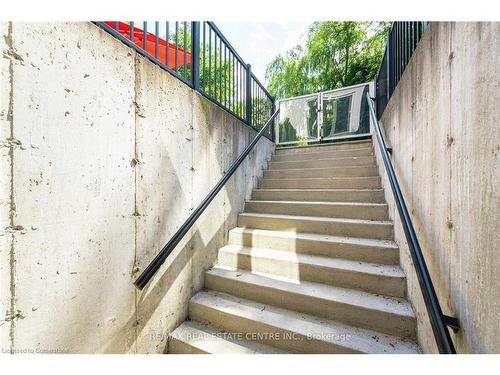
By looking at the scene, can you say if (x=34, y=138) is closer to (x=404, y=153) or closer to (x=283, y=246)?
(x=283, y=246)

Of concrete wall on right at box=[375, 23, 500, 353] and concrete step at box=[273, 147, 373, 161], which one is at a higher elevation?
concrete step at box=[273, 147, 373, 161]

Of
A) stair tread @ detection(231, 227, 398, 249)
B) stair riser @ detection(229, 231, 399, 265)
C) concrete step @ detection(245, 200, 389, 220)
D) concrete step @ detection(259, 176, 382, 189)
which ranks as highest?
concrete step @ detection(259, 176, 382, 189)

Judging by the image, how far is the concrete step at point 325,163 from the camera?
10.8 ft

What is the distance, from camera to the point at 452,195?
3.52ft

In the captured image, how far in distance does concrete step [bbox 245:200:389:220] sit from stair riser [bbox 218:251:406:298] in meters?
0.83

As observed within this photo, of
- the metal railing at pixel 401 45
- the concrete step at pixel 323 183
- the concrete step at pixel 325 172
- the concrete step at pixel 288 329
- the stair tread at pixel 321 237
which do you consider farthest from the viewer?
the concrete step at pixel 325 172

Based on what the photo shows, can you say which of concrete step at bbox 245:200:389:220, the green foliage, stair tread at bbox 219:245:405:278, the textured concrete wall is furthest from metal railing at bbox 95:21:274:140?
the green foliage

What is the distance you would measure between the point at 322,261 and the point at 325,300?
1.30 feet

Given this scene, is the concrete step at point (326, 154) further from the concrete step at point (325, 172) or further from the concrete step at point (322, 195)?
the concrete step at point (322, 195)

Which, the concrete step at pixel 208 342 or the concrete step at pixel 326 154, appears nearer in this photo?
the concrete step at pixel 208 342

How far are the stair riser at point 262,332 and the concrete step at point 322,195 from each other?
1.73 meters

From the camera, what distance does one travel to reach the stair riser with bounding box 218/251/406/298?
1703 millimetres

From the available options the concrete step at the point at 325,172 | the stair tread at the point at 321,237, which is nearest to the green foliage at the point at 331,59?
the concrete step at the point at 325,172

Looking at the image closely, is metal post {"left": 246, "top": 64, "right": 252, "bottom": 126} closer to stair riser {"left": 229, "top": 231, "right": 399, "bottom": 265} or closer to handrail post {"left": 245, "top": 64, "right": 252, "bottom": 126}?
handrail post {"left": 245, "top": 64, "right": 252, "bottom": 126}
